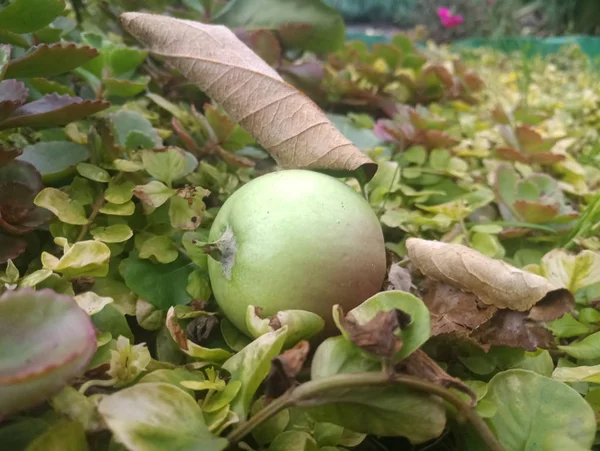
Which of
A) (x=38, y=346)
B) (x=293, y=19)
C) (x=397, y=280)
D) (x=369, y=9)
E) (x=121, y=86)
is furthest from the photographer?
(x=369, y=9)

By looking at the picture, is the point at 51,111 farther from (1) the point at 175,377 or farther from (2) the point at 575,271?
(2) the point at 575,271

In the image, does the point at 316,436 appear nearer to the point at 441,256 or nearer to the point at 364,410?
the point at 364,410

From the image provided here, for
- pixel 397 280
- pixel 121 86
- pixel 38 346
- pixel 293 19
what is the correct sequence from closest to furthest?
pixel 38 346 → pixel 397 280 → pixel 121 86 → pixel 293 19

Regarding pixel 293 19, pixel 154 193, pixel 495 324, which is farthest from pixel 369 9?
pixel 495 324

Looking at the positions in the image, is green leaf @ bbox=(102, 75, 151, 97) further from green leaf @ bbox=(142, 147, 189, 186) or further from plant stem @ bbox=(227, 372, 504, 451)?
plant stem @ bbox=(227, 372, 504, 451)

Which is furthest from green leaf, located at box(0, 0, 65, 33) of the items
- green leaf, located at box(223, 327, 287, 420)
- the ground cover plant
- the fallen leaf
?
the fallen leaf

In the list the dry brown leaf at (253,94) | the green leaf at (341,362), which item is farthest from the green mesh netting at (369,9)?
the green leaf at (341,362)

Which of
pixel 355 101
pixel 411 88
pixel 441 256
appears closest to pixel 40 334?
pixel 441 256
